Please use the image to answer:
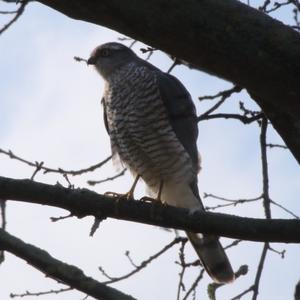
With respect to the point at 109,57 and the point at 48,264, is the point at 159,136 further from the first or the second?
the point at 48,264

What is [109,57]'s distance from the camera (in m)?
7.22

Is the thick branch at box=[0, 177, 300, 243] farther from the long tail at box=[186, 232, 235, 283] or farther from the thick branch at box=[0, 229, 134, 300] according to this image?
the long tail at box=[186, 232, 235, 283]

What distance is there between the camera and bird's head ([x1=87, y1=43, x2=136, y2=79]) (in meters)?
6.98

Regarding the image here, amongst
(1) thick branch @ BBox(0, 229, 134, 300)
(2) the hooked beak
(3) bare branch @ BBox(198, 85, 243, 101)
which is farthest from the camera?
(2) the hooked beak

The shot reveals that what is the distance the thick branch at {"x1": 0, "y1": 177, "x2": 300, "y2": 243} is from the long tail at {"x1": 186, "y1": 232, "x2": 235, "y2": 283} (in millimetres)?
1673

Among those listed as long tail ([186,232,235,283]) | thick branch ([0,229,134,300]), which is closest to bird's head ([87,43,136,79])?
long tail ([186,232,235,283])

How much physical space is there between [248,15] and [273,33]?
115 millimetres

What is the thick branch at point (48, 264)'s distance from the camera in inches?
132

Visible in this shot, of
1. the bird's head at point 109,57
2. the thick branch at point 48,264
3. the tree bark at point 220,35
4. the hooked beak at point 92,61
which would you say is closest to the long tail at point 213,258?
the thick branch at point 48,264

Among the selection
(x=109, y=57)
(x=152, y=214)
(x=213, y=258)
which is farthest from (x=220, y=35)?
(x=109, y=57)

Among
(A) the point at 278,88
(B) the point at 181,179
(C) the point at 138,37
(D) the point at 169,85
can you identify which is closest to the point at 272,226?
(A) the point at 278,88

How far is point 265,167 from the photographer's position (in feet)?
15.0

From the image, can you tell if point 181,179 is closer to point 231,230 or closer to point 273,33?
point 231,230

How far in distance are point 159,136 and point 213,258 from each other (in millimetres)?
1173
